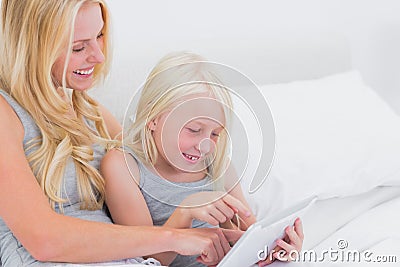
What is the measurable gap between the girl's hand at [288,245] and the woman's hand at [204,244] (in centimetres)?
8

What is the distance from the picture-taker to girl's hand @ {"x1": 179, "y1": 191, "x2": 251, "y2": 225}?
1209 mm

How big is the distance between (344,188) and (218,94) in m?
0.58

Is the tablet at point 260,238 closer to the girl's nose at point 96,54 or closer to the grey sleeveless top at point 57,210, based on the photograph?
the grey sleeveless top at point 57,210

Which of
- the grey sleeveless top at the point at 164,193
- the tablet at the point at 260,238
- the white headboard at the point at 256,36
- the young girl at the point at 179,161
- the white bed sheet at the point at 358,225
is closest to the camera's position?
the tablet at the point at 260,238

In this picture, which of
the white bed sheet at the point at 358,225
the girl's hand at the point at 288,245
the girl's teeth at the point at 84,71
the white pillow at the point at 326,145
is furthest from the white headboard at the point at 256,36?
the girl's hand at the point at 288,245

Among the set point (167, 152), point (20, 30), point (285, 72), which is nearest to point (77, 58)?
point (20, 30)

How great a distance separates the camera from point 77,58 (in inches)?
49.6

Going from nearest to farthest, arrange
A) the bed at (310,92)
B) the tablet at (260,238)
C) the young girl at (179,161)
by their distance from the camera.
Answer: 1. the tablet at (260,238)
2. the young girl at (179,161)
3. the bed at (310,92)

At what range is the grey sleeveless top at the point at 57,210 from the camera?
1215mm

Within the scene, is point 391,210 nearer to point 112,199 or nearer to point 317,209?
point 317,209

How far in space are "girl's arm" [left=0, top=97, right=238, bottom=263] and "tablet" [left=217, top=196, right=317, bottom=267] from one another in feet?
0.23

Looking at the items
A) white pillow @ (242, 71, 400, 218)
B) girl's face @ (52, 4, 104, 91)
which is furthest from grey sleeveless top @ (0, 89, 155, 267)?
white pillow @ (242, 71, 400, 218)

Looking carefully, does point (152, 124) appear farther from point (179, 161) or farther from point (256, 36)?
point (256, 36)

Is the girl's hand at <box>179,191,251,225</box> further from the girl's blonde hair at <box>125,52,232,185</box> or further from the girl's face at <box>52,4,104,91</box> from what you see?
the girl's face at <box>52,4,104,91</box>
